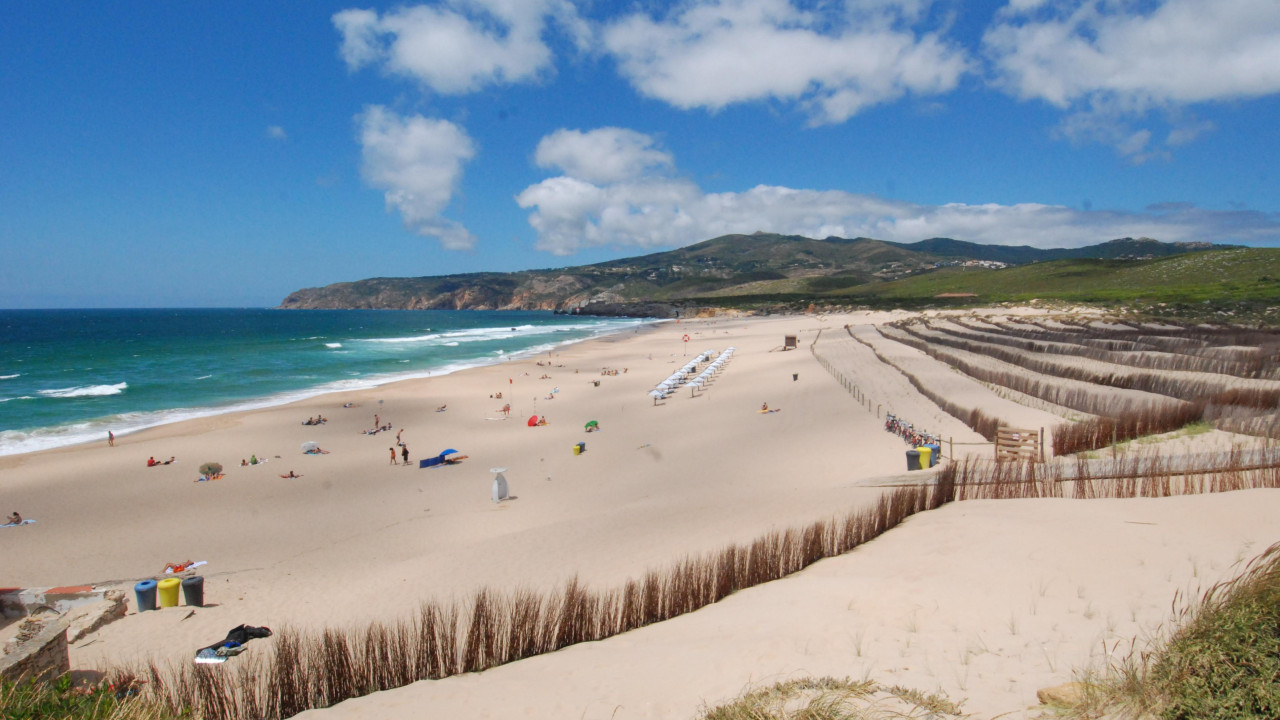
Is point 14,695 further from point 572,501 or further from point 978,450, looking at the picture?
point 978,450

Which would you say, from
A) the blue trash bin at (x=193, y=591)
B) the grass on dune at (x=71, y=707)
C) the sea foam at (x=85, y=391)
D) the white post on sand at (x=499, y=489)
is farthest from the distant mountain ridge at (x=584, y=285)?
the grass on dune at (x=71, y=707)

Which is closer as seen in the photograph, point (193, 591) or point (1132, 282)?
point (193, 591)

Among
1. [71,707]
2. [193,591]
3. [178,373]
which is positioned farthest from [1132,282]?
[71,707]

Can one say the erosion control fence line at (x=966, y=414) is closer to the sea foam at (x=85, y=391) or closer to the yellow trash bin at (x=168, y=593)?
the yellow trash bin at (x=168, y=593)

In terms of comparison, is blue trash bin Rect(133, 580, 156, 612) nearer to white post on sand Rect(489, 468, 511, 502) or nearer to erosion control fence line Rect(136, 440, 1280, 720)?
erosion control fence line Rect(136, 440, 1280, 720)

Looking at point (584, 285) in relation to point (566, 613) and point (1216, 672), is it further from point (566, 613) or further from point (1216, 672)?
point (1216, 672)

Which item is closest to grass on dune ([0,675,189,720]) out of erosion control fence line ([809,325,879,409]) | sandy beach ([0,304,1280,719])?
sandy beach ([0,304,1280,719])

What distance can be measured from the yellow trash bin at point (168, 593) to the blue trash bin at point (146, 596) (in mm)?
97

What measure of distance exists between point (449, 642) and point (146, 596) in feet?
20.2

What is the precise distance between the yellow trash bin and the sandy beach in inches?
10.7

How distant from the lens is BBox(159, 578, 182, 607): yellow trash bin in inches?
355

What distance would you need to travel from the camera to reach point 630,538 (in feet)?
34.6

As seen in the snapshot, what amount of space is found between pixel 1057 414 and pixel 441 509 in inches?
589

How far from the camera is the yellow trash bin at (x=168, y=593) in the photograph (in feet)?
29.6
